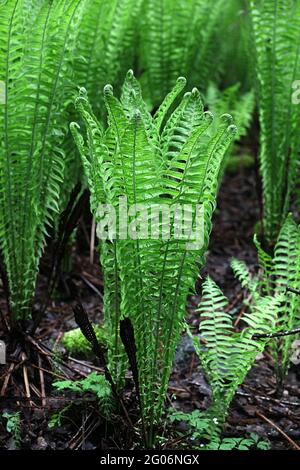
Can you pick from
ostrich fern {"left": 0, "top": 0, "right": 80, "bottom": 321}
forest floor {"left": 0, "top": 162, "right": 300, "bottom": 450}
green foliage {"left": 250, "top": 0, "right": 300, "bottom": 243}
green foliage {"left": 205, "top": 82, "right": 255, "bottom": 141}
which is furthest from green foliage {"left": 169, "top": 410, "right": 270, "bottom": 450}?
green foliage {"left": 205, "top": 82, "right": 255, "bottom": 141}

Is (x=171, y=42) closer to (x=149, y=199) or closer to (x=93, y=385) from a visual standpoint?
(x=149, y=199)

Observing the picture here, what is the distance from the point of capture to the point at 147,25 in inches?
121

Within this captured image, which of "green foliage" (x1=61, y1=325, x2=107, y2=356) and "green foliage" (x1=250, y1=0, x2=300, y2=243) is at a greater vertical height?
"green foliage" (x1=250, y1=0, x2=300, y2=243)

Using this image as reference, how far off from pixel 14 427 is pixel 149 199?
807 mm

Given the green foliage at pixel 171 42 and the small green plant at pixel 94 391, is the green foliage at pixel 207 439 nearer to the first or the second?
the small green plant at pixel 94 391

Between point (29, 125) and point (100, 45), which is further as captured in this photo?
point (100, 45)

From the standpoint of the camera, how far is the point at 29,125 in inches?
77.5

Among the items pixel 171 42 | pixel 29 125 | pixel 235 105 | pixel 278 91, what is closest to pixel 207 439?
pixel 29 125

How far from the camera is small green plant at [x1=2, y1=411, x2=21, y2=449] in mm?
1697

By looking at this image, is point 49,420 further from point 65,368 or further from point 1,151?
point 1,151

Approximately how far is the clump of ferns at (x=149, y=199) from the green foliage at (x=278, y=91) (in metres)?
1.11

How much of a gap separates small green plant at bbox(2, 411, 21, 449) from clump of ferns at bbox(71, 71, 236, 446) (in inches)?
14.0

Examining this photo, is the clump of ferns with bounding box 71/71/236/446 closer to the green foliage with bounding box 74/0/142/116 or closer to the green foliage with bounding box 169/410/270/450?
the green foliage with bounding box 169/410/270/450

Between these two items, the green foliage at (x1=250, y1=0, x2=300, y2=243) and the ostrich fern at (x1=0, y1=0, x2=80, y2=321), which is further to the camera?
the green foliage at (x1=250, y1=0, x2=300, y2=243)
